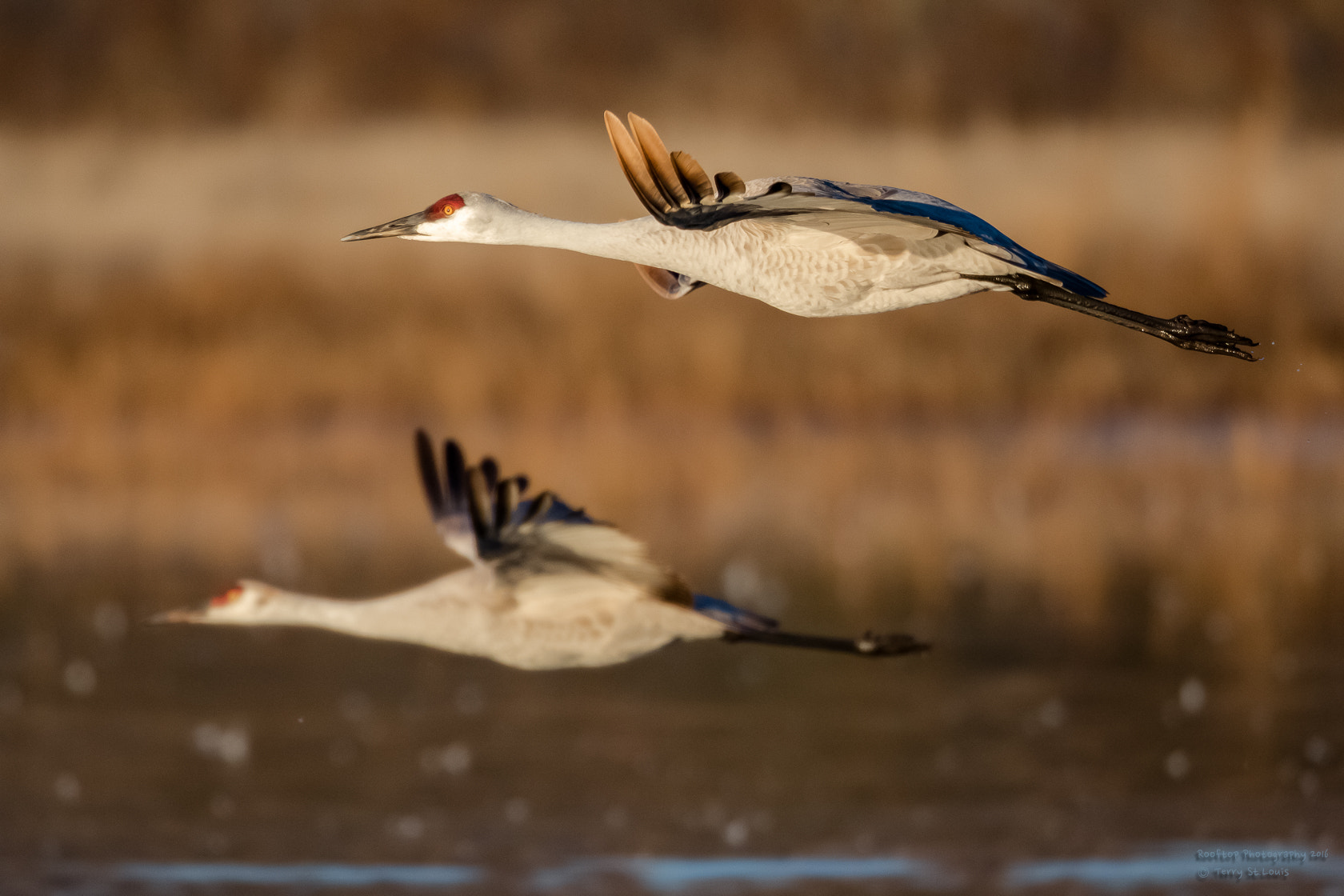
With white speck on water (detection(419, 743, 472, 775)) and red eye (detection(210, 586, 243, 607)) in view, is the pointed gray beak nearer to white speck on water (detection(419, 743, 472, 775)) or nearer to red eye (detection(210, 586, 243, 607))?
red eye (detection(210, 586, 243, 607))

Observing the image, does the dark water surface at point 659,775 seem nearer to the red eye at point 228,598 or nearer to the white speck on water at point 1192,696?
the white speck on water at point 1192,696

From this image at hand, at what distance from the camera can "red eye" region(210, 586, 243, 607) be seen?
628 cm

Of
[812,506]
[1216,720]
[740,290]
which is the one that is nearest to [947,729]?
[1216,720]

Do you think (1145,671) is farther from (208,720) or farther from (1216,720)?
(208,720)

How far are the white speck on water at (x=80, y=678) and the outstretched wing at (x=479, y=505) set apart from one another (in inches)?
247

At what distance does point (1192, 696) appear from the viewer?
1172 cm

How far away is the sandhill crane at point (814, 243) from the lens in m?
5.44

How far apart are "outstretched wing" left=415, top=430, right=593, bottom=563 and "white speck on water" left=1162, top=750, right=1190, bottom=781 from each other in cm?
535

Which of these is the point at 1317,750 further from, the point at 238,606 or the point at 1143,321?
the point at 238,606

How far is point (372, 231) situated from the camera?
648 cm

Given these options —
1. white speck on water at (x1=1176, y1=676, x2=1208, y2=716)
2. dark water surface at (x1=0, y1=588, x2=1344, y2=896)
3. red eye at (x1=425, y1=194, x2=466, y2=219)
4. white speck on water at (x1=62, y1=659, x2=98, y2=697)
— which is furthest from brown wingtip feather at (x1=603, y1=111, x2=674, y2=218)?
white speck on water at (x1=62, y1=659, x2=98, y2=697)

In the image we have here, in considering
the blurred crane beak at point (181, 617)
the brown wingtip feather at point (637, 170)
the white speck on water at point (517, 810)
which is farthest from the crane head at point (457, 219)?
the white speck on water at point (517, 810)

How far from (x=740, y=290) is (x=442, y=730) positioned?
5.75m

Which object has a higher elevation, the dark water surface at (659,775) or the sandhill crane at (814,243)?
the sandhill crane at (814,243)
